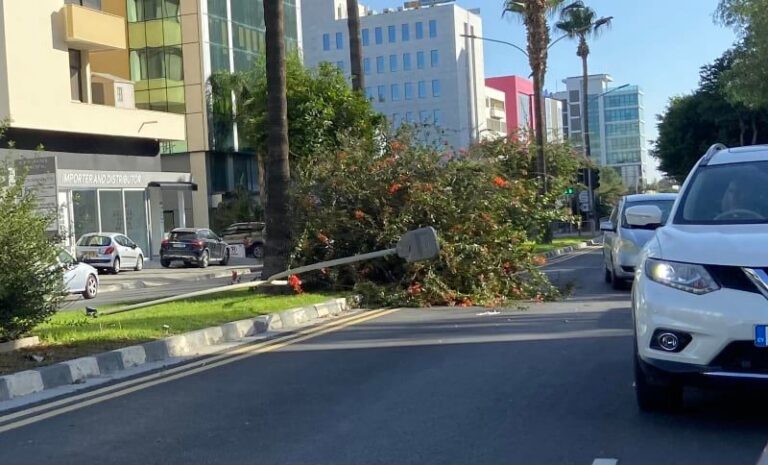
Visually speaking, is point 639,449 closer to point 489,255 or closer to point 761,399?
point 761,399

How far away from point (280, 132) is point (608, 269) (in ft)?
23.3

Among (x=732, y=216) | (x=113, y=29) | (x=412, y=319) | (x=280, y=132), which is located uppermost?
(x=113, y=29)

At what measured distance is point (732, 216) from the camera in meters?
6.83

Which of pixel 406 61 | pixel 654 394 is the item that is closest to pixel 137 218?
pixel 654 394

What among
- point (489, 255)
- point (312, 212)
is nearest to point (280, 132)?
point (312, 212)

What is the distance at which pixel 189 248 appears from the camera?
34219 mm

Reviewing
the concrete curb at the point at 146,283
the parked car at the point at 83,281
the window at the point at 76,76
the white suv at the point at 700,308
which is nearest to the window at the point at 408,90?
the window at the point at 76,76

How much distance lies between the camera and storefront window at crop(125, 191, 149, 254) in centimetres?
3825

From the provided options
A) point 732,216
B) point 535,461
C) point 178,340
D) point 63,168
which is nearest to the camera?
point 535,461

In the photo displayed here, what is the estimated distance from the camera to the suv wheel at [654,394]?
635 centimetres

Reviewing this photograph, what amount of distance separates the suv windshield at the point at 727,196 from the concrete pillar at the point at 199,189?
43.1 meters

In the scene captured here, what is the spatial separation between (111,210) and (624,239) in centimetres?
2557

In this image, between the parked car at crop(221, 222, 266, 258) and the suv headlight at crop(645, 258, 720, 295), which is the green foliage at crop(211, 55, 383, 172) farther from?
the suv headlight at crop(645, 258, 720, 295)

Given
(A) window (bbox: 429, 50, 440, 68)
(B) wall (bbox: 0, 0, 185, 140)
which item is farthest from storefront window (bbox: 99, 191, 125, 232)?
(A) window (bbox: 429, 50, 440, 68)
